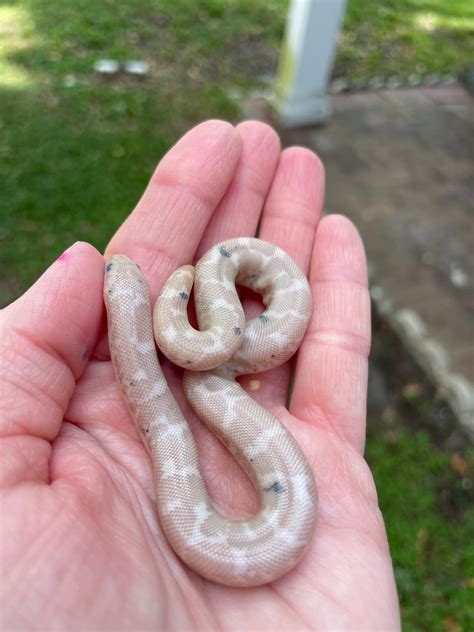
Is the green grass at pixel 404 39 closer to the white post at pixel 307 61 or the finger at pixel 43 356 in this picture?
the white post at pixel 307 61

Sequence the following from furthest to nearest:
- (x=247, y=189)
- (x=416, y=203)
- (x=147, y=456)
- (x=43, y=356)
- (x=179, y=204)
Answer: (x=416, y=203), (x=247, y=189), (x=179, y=204), (x=147, y=456), (x=43, y=356)

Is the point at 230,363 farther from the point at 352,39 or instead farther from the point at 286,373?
the point at 352,39

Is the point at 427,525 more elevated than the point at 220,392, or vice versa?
the point at 220,392

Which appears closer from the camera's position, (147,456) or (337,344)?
(147,456)

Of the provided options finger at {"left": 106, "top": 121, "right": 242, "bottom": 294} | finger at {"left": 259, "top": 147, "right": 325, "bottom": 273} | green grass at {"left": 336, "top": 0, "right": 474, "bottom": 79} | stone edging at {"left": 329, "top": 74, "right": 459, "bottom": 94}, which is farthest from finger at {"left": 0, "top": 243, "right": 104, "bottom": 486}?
green grass at {"left": 336, "top": 0, "right": 474, "bottom": 79}

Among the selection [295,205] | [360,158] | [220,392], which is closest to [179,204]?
[295,205]

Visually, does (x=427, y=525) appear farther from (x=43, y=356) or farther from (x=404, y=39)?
(x=404, y=39)
